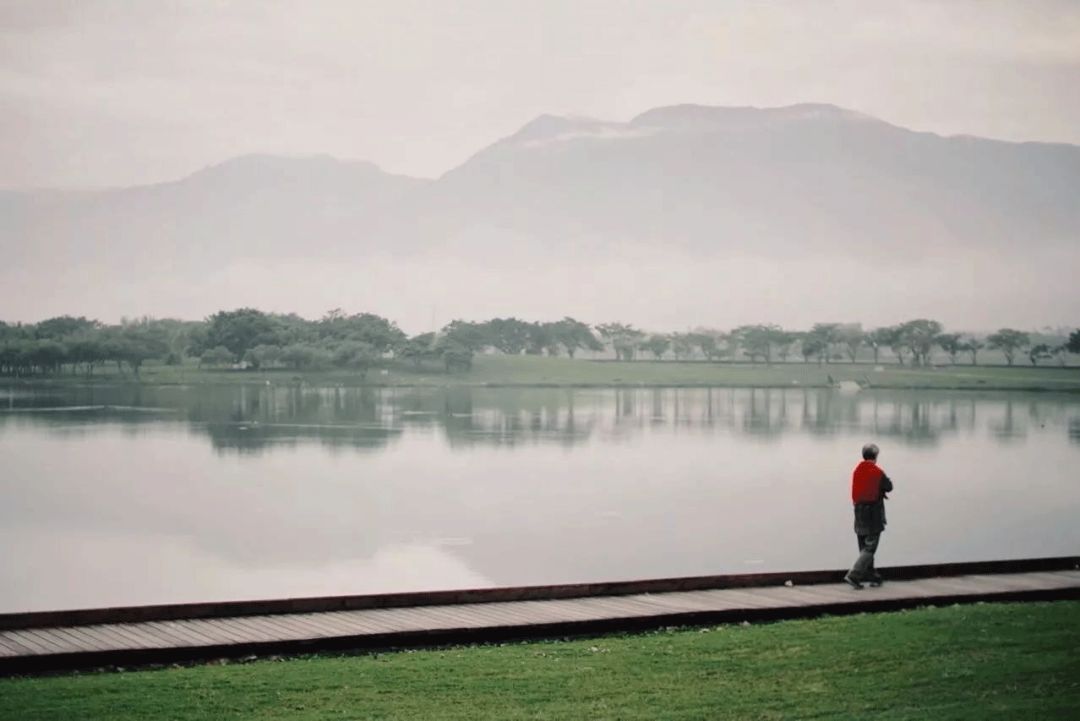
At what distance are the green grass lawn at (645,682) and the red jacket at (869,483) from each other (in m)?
1.75

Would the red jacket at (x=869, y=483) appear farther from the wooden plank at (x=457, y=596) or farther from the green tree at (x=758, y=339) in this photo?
the green tree at (x=758, y=339)

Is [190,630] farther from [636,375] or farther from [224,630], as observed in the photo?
[636,375]

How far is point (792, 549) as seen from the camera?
19.1 metres

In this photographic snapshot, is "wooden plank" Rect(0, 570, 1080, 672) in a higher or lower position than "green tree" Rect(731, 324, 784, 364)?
lower

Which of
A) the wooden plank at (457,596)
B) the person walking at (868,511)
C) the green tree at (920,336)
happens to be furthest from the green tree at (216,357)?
the person walking at (868,511)

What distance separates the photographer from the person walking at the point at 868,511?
1027 centimetres

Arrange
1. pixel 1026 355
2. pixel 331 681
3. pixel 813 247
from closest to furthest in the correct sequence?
pixel 331 681 < pixel 1026 355 < pixel 813 247

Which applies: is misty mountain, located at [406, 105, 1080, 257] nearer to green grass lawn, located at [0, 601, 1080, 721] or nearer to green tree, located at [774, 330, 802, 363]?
green tree, located at [774, 330, 802, 363]

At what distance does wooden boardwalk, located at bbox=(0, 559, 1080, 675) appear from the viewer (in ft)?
25.6

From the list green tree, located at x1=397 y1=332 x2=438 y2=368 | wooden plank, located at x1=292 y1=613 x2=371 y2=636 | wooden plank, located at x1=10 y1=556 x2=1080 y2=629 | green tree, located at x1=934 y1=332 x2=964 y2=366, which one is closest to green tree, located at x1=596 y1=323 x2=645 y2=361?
green tree, located at x1=397 y1=332 x2=438 y2=368

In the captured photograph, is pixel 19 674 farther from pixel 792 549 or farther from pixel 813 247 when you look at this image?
pixel 813 247

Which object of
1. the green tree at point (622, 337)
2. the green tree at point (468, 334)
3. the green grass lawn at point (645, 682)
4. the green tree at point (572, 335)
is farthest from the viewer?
the green tree at point (622, 337)

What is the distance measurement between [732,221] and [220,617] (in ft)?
203

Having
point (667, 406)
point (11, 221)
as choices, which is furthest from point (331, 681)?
point (667, 406)
